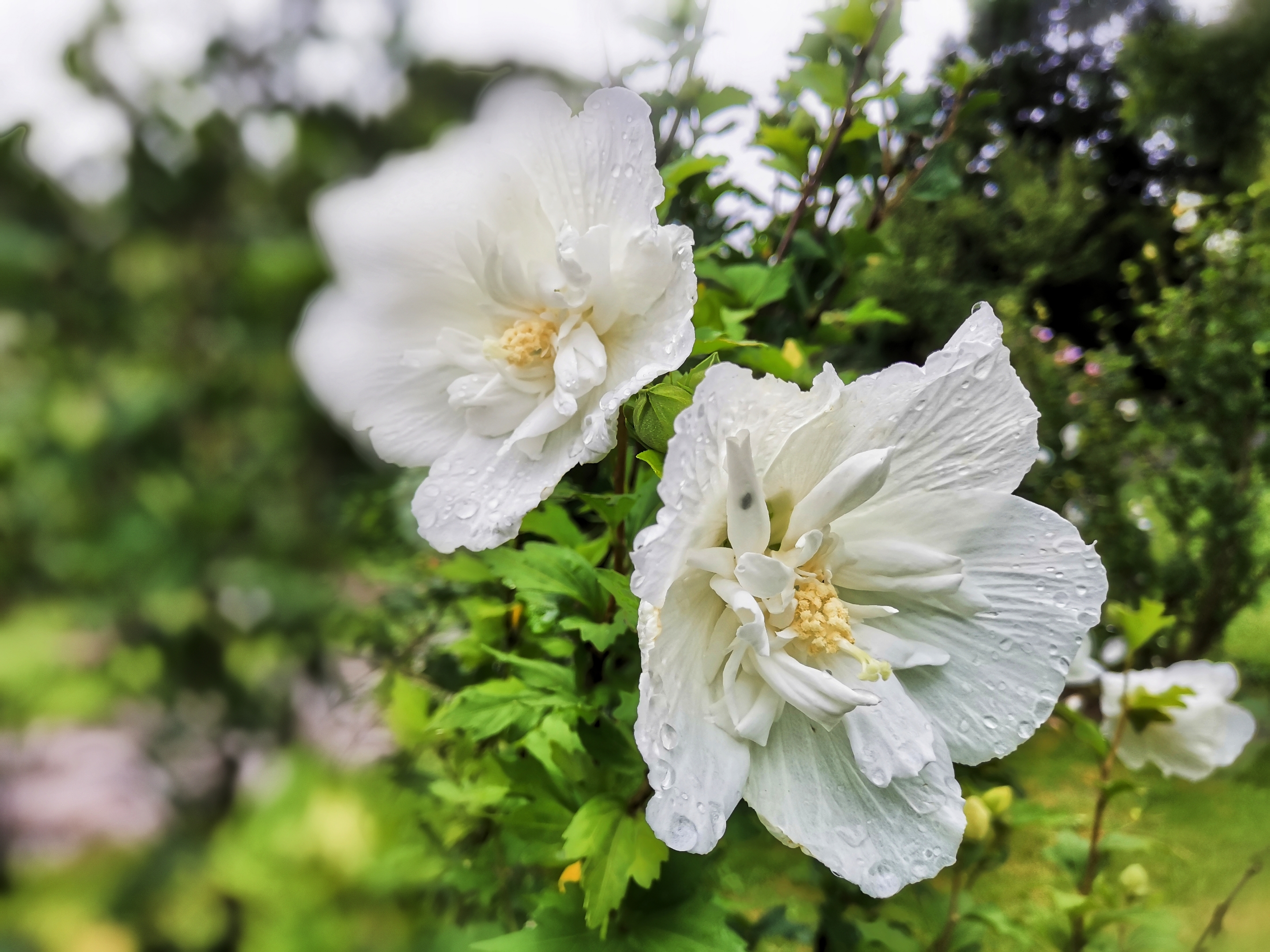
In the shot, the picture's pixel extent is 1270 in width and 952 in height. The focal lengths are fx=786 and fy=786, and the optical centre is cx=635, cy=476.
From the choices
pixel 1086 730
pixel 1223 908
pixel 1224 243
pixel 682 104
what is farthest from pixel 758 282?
pixel 1224 243

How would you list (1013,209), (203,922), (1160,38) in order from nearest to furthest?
1. (203,922)
2. (1013,209)
3. (1160,38)

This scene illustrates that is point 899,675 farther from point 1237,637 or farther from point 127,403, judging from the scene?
point 1237,637

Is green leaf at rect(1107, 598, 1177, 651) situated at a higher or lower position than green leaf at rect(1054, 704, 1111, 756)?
higher

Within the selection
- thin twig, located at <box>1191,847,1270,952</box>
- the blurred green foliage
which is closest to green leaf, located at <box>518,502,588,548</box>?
the blurred green foliage

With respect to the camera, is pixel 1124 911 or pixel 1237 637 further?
pixel 1237 637

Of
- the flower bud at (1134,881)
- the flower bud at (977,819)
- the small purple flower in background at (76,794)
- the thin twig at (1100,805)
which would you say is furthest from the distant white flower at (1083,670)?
the small purple flower in background at (76,794)

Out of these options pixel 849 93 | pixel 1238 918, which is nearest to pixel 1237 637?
pixel 1238 918

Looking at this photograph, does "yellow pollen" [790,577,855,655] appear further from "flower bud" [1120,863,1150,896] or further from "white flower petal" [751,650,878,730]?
"flower bud" [1120,863,1150,896]
